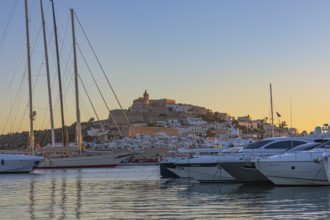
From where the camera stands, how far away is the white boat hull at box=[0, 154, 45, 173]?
52.6 metres

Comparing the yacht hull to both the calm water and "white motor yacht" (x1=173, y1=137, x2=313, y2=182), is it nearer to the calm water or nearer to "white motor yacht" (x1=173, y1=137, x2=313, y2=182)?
"white motor yacht" (x1=173, y1=137, x2=313, y2=182)

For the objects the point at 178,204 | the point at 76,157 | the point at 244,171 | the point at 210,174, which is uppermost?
the point at 76,157

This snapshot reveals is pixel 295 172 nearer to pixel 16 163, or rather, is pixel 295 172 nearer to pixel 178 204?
pixel 178 204

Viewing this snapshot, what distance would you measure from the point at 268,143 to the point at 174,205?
14.9 metres

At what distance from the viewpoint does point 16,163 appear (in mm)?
52688

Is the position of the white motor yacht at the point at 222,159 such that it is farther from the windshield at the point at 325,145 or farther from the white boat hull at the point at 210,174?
the windshield at the point at 325,145

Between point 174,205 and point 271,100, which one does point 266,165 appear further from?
point 271,100

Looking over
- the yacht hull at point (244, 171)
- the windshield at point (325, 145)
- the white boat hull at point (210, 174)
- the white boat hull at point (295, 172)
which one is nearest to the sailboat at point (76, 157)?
the white boat hull at point (210, 174)

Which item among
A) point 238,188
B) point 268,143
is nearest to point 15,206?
point 238,188

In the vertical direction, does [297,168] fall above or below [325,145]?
below

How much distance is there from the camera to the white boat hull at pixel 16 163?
2071 inches

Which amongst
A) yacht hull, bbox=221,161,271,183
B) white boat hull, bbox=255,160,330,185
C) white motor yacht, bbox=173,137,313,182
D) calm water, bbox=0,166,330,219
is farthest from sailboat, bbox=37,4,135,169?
white boat hull, bbox=255,160,330,185

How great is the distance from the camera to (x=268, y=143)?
34.4 meters

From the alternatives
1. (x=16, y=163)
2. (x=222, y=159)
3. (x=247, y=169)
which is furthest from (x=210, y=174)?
(x=16, y=163)
